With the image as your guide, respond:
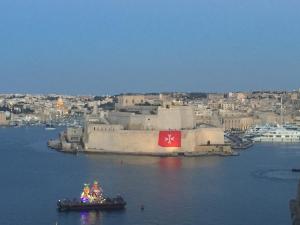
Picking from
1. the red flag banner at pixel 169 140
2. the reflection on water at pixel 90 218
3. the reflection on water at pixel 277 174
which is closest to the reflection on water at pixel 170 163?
the red flag banner at pixel 169 140

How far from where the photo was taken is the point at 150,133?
664 inches

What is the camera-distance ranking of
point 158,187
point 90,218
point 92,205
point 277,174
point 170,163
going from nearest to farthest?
1. point 90,218
2. point 92,205
3. point 158,187
4. point 277,174
5. point 170,163

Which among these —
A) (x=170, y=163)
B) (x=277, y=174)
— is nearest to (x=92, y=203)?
(x=277, y=174)

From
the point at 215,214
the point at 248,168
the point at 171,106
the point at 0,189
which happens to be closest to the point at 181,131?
the point at 171,106

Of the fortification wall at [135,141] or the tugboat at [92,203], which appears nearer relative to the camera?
the tugboat at [92,203]

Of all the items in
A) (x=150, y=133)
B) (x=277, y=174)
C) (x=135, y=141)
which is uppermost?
(x=150, y=133)

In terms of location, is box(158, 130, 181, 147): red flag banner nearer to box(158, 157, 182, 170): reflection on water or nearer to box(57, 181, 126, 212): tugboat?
box(158, 157, 182, 170): reflection on water

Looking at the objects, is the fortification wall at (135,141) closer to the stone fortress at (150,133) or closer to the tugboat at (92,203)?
the stone fortress at (150,133)

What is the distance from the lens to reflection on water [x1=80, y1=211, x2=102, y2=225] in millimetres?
8328

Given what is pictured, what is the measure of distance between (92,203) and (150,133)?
25.6ft

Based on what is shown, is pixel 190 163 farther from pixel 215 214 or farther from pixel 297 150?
pixel 215 214

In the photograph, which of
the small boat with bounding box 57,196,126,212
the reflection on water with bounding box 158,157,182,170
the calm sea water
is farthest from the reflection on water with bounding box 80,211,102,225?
the reflection on water with bounding box 158,157,182,170

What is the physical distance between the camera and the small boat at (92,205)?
8945mm

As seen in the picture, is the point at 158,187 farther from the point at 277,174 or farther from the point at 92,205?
the point at 277,174
